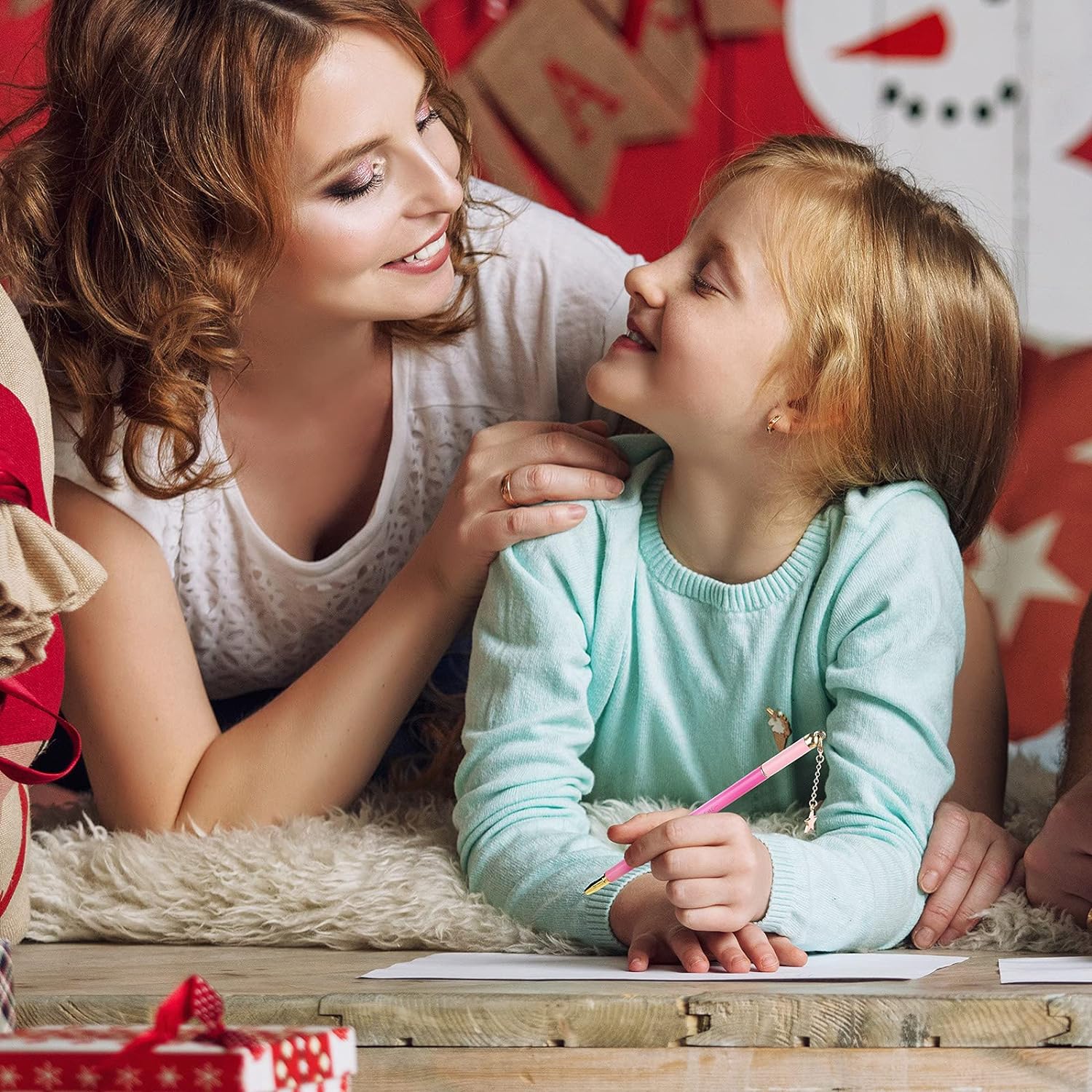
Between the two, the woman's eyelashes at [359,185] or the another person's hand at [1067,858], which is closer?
the another person's hand at [1067,858]

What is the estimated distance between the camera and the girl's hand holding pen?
3.22ft

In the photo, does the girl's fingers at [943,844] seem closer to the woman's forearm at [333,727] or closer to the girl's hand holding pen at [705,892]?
the girl's hand holding pen at [705,892]

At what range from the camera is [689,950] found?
3.33 feet

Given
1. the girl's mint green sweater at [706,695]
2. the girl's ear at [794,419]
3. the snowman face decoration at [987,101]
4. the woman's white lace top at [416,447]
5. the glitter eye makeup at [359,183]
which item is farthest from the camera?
the snowman face decoration at [987,101]

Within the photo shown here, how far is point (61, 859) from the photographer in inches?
51.1

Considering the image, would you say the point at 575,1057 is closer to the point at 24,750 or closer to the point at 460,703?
the point at 24,750

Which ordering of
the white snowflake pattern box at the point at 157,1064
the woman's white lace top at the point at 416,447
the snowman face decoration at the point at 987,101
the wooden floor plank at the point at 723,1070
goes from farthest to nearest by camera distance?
the snowman face decoration at the point at 987,101 < the woman's white lace top at the point at 416,447 < the wooden floor plank at the point at 723,1070 < the white snowflake pattern box at the point at 157,1064

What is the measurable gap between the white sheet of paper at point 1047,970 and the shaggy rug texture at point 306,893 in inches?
2.0

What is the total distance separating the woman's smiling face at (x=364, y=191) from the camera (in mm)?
1302

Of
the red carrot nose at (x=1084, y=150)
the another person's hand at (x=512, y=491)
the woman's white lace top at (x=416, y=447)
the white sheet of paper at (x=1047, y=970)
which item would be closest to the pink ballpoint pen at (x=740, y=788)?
the white sheet of paper at (x=1047, y=970)

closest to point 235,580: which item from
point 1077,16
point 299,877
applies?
point 299,877

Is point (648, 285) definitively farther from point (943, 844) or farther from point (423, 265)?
point (943, 844)

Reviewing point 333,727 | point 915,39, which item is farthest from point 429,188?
point 915,39

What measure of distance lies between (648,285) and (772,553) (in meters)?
0.26
